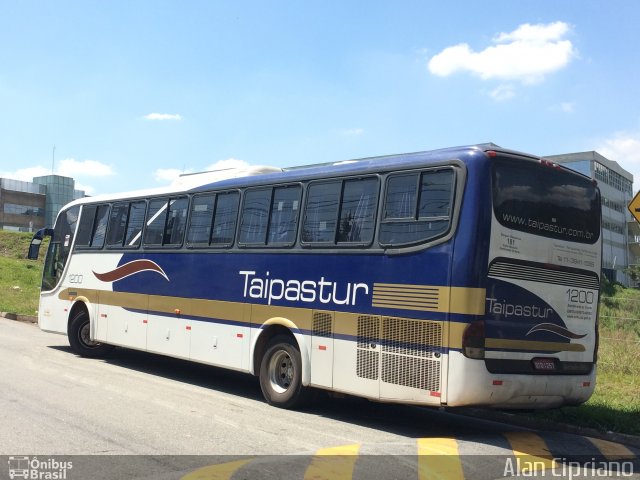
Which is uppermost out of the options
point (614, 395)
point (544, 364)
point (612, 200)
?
point (612, 200)

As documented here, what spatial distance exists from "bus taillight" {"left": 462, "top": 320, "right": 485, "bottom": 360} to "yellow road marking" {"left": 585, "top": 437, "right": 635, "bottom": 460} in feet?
6.37

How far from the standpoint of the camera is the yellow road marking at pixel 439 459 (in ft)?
20.4

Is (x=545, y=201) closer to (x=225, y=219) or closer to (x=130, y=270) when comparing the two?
(x=225, y=219)

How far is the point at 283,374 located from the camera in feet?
32.1

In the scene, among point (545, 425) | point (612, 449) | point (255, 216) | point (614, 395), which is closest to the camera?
point (612, 449)

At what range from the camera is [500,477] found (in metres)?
6.29

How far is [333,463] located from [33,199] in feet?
371

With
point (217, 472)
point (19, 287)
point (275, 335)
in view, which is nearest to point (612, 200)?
point (19, 287)

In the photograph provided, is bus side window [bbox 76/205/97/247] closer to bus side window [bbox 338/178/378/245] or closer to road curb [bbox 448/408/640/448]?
bus side window [bbox 338/178/378/245]

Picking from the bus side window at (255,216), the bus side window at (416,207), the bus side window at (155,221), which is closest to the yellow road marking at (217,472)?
the bus side window at (416,207)

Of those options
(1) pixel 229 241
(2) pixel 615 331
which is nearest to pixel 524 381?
(1) pixel 229 241

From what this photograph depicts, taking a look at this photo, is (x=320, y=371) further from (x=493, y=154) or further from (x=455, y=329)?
(x=493, y=154)

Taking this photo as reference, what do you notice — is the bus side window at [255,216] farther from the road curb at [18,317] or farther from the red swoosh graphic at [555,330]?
the road curb at [18,317]

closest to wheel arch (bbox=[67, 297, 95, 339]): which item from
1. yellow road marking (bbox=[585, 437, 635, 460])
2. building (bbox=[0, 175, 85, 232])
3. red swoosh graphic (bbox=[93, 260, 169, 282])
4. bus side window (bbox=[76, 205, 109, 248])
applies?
red swoosh graphic (bbox=[93, 260, 169, 282])
